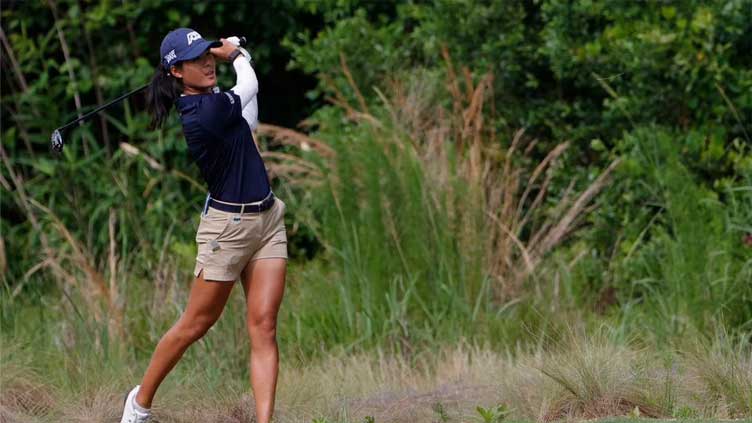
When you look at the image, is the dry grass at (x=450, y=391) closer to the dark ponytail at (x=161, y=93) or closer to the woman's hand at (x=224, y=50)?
the dark ponytail at (x=161, y=93)

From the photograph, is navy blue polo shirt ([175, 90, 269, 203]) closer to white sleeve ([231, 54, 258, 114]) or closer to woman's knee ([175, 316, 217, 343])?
white sleeve ([231, 54, 258, 114])

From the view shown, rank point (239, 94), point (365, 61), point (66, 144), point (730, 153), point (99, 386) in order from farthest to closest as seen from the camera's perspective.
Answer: point (66, 144) < point (365, 61) < point (730, 153) < point (99, 386) < point (239, 94)

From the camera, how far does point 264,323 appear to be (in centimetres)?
571

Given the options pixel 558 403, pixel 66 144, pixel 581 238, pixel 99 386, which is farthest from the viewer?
pixel 66 144

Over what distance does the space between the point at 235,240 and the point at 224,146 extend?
1.37 feet

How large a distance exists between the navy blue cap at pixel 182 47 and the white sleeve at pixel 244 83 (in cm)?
15

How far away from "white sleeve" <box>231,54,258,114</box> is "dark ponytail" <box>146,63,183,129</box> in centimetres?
26

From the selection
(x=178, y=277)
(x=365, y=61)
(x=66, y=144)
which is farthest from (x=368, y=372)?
(x=66, y=144)

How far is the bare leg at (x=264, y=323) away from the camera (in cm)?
568

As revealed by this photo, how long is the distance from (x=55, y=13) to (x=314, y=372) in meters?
5.17

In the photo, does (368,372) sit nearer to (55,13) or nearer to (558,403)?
(558,403)

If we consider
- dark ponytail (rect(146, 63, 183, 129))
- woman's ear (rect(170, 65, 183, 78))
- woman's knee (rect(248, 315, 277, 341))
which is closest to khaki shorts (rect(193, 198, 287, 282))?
woman's knee (rect(248, 315, 277, 341))

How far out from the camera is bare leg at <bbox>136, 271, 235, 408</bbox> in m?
5.80

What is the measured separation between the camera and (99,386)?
23.3 feet
